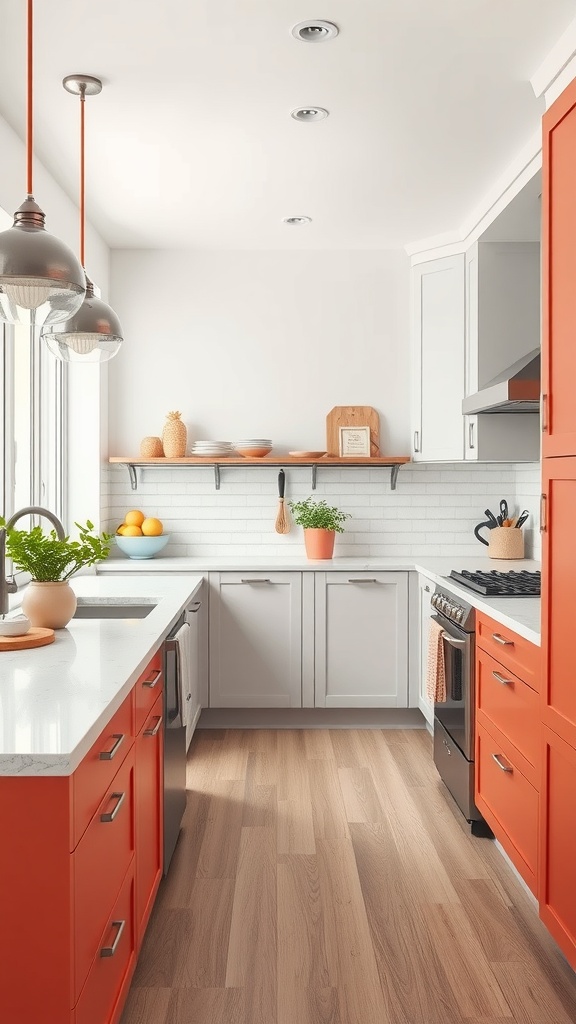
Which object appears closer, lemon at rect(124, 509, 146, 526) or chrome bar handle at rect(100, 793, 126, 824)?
chrome bar handle at rect(100, 793, 126, 824)

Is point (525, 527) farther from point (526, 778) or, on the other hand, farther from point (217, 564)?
point (526, 778)

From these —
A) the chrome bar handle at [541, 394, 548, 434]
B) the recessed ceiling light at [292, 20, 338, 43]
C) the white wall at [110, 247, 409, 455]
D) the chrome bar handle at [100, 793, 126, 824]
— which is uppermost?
the recessed ceiling light at [292, 20, 338, 43]

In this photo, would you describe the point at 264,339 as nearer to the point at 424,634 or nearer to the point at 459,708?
the point at 424,634

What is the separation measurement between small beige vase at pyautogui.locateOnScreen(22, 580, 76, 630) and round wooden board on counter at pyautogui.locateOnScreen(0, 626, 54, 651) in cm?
10

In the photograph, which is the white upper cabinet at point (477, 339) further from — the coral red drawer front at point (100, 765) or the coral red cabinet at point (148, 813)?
the coral red drawer front at point (100, 765)

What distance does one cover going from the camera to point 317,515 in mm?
4805

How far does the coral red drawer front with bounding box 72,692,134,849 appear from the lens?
1540 millimetres

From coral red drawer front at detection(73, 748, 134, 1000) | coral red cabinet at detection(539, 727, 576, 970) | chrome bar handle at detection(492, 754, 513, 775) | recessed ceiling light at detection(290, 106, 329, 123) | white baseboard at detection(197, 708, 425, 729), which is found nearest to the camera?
coral red drawer front at detection(73, 748, 134, 1000)

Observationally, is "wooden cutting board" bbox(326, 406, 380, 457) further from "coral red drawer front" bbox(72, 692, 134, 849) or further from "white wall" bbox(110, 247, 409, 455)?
"coral red drawer front" bbox(72, 692, 134, 849)

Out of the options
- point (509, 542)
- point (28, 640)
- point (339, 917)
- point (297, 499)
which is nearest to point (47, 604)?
point (28, 640)

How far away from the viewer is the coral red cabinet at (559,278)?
2236 mm

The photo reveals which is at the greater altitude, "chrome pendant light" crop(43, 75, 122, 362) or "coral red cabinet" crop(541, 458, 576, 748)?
"chrome pendant light" crop(43, 75, 122, 362)

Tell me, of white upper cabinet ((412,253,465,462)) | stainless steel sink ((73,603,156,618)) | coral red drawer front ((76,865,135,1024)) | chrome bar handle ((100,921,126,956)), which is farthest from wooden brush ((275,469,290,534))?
chrome bar handle ((100,921,126,956))

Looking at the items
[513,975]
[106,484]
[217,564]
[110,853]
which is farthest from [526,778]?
[106,484]
